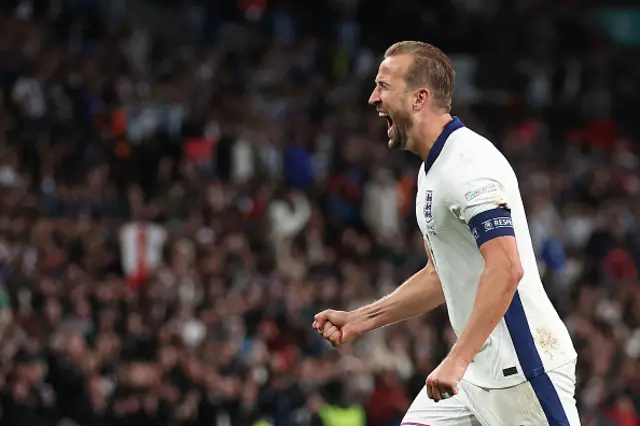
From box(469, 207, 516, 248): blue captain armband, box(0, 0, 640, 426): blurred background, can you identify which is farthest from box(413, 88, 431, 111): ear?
box(0, 0, 640, 426): blurred background

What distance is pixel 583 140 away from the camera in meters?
19.9

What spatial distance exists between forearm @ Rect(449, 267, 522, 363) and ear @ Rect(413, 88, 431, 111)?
0.76 metres

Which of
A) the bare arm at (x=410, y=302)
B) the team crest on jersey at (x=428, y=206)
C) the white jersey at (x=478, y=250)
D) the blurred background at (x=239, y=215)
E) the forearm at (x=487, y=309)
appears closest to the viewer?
the forearm at (x=487, y=309)

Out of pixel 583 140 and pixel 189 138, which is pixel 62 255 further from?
pixel 583 140

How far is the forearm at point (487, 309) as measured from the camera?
5.01 metres

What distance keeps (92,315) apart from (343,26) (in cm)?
864

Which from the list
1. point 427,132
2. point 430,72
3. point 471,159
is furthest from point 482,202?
point 430,72

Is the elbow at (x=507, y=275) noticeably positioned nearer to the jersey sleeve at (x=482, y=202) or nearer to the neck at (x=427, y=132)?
the jersey sleeve at (x=482, y=202)

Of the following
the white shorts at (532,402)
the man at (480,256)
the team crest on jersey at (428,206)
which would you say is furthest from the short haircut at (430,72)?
the white shorts at (532,402)

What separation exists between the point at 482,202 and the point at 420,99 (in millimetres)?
562

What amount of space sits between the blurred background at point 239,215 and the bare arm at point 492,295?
681 centimetres

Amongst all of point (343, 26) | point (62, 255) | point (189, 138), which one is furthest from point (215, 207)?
point (343, 26)

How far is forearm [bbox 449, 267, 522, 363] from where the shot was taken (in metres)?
5.01

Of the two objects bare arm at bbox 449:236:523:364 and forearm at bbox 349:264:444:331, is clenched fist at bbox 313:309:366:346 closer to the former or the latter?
forearm at bbox 349:264:444:331
